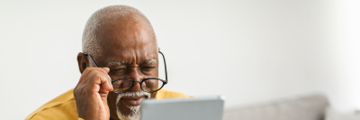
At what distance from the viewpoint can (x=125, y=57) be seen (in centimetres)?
113

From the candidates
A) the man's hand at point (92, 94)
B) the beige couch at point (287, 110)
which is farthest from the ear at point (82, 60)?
the beige couch at point (287, 110)

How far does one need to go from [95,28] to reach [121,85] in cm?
23

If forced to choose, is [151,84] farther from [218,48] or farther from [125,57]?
[218,48]

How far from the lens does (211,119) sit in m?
0.64

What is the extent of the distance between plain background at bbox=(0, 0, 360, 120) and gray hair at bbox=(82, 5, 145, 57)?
0.55 metres

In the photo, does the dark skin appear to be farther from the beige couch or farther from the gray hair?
the beige couch

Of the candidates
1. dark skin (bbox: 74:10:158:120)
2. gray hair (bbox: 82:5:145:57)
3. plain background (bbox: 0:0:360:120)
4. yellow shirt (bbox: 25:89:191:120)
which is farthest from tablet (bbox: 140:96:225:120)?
plain background (bbox: 0:0:360:120)

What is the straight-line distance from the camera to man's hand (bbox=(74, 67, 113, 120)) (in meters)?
0.93

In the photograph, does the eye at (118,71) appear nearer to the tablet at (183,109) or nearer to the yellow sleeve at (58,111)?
the yellow sleeve at (58,111)

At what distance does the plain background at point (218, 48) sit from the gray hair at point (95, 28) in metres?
0.55

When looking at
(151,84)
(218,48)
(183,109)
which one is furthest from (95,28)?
(218,48)

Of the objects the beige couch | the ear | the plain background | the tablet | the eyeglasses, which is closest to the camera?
the tablet

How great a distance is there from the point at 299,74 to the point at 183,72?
46.2 inches

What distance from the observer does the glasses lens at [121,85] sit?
113 cm
